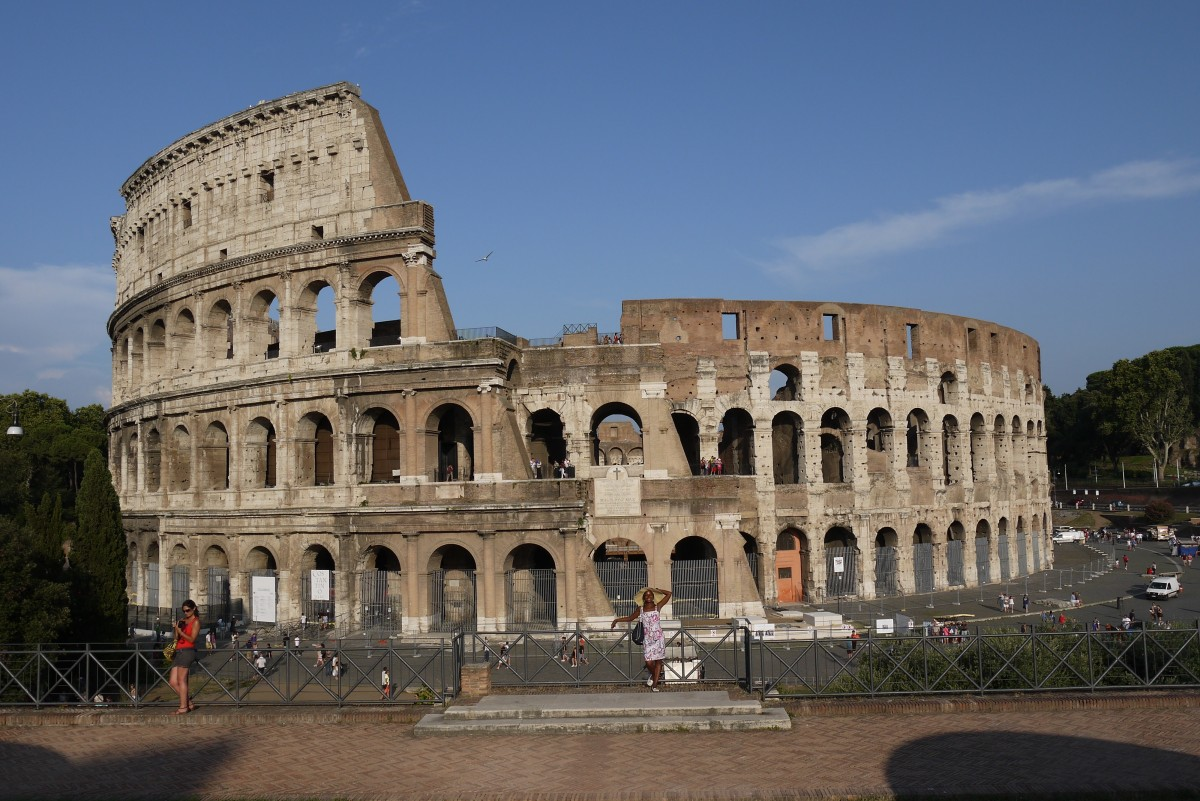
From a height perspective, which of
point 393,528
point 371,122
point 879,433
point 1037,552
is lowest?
point 1037,552

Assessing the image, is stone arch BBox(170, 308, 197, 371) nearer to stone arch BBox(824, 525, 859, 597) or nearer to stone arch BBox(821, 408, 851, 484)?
stone arch BBox(821, 408, 851, 484)

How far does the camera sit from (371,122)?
30016mm

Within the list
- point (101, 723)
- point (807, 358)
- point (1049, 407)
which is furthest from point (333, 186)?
point (1049, 407)

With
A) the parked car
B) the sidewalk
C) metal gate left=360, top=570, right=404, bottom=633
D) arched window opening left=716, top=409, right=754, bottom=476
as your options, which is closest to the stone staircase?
metal gate left=360, top=570, right=404, bottom=633

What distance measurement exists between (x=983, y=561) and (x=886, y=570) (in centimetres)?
744

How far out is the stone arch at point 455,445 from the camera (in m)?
31.0

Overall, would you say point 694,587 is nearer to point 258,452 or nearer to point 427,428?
point 427,428

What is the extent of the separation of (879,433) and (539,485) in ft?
57.6

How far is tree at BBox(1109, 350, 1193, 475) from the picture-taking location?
78.4 m

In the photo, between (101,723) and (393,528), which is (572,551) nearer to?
(393,528)

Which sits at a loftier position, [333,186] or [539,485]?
[333,186]

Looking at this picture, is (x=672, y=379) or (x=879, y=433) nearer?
(x=672, y=379)

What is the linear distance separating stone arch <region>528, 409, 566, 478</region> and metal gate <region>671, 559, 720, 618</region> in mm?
5622

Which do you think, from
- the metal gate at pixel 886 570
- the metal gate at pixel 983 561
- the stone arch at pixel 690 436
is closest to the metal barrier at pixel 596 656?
the metal gate at pixel 886 570
